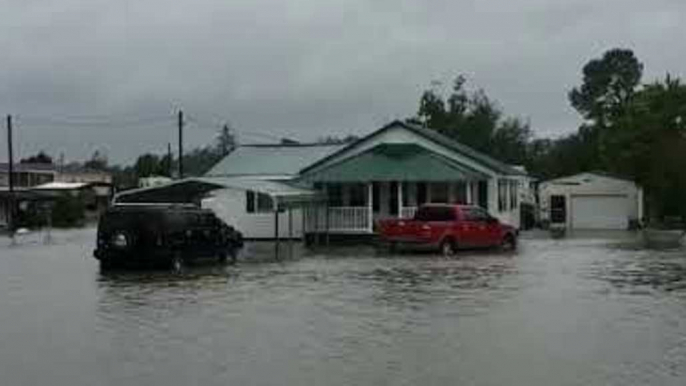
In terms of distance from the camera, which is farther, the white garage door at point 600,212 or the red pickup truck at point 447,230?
the white garage door at point 600,212

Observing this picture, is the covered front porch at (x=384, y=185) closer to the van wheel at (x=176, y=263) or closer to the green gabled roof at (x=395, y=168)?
the green gabled roof at (x=395, y=168)

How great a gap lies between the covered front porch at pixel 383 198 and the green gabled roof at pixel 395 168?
83 cm

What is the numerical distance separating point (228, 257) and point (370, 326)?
65.1ft

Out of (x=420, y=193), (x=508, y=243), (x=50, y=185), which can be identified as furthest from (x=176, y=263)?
(x=50, y=185)

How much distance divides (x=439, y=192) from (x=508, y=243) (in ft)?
37.3

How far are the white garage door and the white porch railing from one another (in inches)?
899

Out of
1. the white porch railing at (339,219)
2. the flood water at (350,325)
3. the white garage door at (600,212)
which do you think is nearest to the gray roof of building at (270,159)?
the white porch railing at (339,219)

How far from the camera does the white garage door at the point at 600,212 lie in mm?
74438

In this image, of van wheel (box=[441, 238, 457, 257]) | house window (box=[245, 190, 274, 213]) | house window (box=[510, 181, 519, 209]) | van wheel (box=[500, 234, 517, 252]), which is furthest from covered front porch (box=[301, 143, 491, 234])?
van wheel (box=[441, 238, 457, 257])

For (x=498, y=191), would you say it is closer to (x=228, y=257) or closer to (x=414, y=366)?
A: (x=228, y=257)

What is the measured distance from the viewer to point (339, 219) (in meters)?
55.2

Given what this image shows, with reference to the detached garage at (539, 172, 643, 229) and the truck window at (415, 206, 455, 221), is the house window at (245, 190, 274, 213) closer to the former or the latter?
the truck window at (415, 206, 455, 221)

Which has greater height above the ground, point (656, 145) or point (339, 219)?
point (656, 145)

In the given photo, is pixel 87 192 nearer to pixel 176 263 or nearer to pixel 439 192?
pixel 439 192
